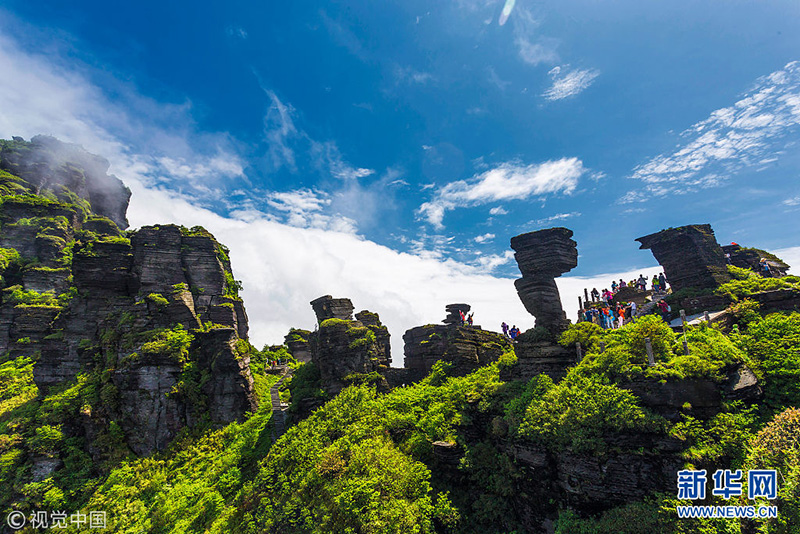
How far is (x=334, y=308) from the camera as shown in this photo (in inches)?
1111

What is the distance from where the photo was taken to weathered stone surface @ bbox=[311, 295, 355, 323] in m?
28.1

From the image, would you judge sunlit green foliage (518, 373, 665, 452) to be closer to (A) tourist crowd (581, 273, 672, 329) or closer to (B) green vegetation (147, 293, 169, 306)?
(A) tourist crowd (581, 273, 672, 329)

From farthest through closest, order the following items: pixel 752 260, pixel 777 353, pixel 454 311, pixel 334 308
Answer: pixel 454 311, pixel 334 308, pixel 752 260, pixel 777 353

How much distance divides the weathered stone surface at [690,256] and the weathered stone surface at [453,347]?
13858mm

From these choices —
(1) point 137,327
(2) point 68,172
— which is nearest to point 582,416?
(1) point 137,327

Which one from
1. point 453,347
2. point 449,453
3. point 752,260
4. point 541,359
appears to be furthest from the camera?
point 752,260

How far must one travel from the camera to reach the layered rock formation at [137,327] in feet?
80.5

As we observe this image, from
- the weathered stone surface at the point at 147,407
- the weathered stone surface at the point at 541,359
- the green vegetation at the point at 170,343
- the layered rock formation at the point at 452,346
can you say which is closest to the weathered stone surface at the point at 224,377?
the green vegetation at the point at 170,343

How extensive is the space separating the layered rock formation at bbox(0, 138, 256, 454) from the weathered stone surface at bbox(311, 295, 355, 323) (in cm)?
791

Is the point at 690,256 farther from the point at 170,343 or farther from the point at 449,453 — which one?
the point at 170,343

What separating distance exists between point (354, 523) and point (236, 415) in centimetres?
1719

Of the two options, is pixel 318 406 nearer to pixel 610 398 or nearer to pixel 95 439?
pixel 95 439

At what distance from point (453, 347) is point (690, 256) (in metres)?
19.1

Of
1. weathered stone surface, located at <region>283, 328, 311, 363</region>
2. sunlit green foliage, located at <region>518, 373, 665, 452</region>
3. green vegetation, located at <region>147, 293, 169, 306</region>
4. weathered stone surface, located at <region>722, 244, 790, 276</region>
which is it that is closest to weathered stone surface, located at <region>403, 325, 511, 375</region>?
sunlit green foliage, located at <region>518, 373, 665, 452</region>
